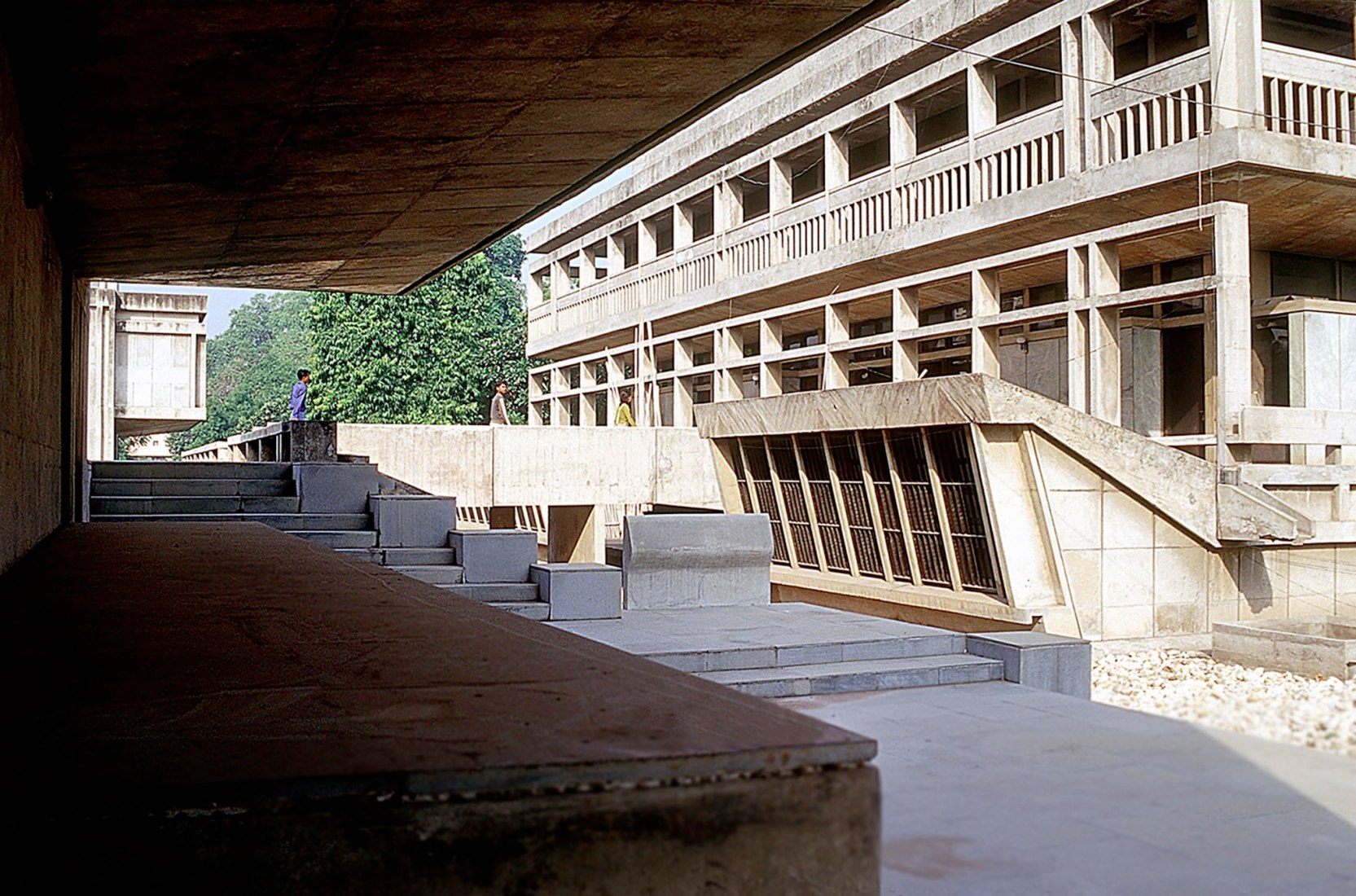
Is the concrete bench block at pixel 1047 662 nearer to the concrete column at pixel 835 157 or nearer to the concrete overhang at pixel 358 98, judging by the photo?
the concrete overhang at pixel 358 98

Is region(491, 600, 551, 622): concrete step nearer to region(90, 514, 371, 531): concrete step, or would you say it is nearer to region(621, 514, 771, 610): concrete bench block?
region(621, 514, 771, 610): concrete bench block

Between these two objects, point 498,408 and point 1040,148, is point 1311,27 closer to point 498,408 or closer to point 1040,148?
point 1040,148

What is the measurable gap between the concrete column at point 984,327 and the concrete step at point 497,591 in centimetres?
651

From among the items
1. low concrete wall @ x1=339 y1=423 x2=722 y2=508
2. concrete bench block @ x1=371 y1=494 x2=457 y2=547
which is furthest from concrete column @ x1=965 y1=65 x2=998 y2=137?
concrete bench block @ x1=371 y1=494 x2=457 y2=547

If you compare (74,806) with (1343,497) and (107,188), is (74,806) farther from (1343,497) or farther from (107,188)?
(1343,497)

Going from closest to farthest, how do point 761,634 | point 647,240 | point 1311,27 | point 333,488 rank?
point 761,634 < point 333,488 < point 1311,27 < point 647,240

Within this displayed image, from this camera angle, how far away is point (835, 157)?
17.6m

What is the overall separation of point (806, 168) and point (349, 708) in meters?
20.2

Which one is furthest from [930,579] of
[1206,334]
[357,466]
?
[357,466]

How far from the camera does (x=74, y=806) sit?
164 centimetres

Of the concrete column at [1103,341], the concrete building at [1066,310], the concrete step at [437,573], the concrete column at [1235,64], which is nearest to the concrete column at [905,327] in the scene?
the concrete building at [1066,310]

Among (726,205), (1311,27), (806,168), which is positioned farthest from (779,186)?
(1311,27)

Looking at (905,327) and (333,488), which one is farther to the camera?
(905,327)

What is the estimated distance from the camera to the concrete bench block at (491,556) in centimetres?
1103
